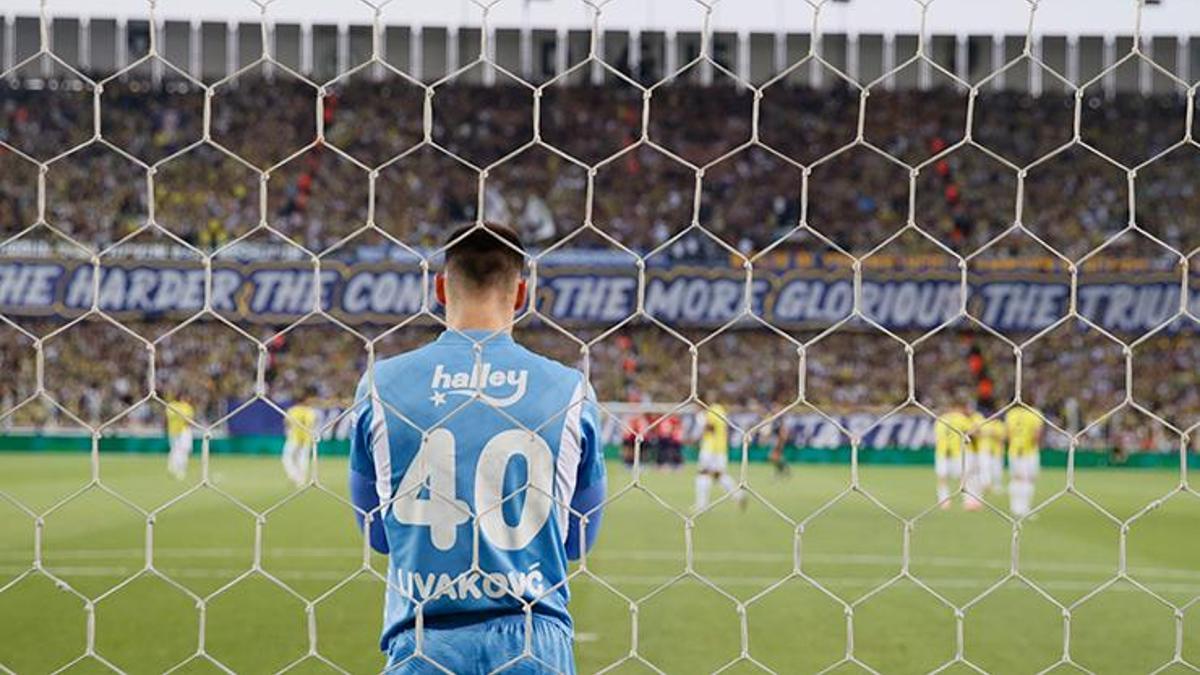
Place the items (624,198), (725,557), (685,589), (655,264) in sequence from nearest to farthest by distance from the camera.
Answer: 1. (685,589)
2. (725,557)
3. (655,264)
4. (624,198)

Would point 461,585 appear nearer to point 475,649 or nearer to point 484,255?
point 475,649

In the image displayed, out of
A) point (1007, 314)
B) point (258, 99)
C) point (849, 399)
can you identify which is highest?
point (258, 99)

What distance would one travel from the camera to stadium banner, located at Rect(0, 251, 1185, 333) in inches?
1035

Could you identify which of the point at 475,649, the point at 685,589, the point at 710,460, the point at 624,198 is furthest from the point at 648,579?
the point at 624,198

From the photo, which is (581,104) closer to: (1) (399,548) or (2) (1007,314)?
(2) (1007,314)

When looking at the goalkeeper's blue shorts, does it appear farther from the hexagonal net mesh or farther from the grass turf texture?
the hexagonal net mesh

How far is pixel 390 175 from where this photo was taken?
1110 inches

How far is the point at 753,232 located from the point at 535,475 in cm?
2601

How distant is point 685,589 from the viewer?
27.2ft

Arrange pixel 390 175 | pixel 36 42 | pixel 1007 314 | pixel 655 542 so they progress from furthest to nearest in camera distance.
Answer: pixel 36 42, pixel 390 175, pixel 1007 314, pixel 655 542

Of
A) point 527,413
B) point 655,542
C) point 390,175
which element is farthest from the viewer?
point 390,175

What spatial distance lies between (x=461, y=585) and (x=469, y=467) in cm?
22

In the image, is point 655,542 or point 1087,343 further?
point 1087,343

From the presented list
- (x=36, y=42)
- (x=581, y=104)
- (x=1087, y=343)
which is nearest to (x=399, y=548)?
(x=1087, y=343)
